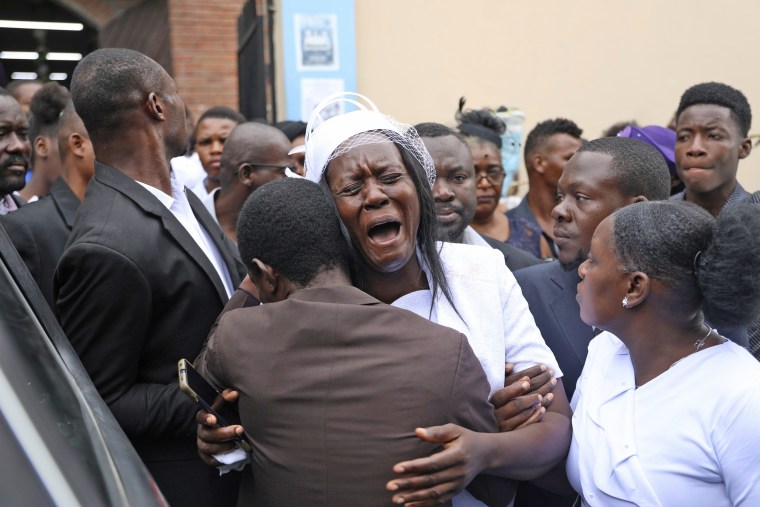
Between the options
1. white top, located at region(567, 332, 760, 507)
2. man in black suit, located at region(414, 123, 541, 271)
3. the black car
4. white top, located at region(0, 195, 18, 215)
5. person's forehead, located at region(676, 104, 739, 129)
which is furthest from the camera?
white top, located at region(0, 195, 18, 215)

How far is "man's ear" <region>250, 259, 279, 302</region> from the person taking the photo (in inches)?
89.9

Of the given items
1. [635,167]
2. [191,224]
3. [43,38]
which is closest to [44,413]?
[191,224]

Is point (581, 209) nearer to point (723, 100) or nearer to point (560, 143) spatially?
point (723, 100)

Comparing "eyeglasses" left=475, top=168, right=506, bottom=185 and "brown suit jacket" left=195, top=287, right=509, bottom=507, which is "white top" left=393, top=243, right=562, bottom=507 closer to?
"brown suit jacket" left=195, top=287, right=509, bottom=507

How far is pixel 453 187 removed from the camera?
3961mm

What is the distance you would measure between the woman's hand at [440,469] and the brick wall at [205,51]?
26.9 feet

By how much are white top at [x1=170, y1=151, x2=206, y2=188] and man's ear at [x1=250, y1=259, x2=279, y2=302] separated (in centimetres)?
426

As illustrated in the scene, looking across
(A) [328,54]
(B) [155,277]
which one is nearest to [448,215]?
(B) [155,277]

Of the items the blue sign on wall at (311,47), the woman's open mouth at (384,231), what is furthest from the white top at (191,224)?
the blue sign on wall at (311,47)

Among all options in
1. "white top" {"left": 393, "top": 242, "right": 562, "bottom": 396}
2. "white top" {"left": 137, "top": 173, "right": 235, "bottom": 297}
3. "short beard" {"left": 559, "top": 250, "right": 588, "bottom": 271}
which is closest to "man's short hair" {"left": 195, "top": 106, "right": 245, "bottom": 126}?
"white top" {"left": 137, "top": 173, "right": 235, "bottom": 297}

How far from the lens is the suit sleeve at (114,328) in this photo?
8.46 ft

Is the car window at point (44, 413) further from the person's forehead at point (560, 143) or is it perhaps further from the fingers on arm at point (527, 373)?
the person's forehead at point (560, 143)

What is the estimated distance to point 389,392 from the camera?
6.60ft

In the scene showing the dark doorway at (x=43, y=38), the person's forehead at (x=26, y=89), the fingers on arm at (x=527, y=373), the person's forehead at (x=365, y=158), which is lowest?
the fingers on arm at (x=527, y=373)
